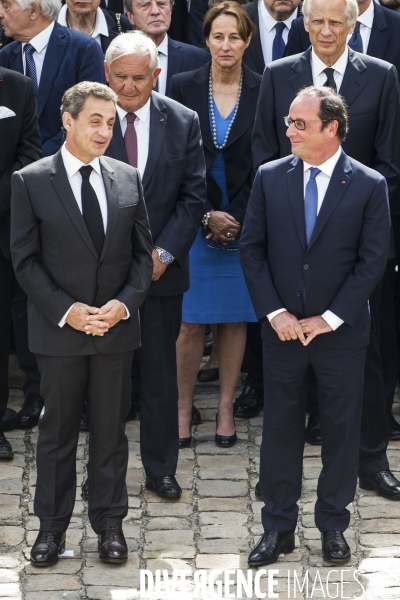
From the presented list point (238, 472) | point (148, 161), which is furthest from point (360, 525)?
point (148, 161)

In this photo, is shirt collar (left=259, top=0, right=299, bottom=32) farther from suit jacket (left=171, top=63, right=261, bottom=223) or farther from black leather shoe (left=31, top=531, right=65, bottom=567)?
black leather shoe (left=31, top=531, right=65, bottom=567)

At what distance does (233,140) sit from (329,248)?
1.61m

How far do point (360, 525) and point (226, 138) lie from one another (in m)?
2.38

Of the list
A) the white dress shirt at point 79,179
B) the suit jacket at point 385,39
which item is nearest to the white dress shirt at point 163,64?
the suit jacket at point 385,39

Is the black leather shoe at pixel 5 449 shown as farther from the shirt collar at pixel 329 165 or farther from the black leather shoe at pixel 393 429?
the shirt collar at pixel 329 165

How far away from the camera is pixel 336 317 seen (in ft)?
17.7

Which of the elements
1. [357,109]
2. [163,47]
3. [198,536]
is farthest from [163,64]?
[198,536]

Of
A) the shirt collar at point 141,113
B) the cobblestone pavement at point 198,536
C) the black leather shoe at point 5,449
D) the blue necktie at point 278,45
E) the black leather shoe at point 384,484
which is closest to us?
the cobblestone pavement at point 198,536

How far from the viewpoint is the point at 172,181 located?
615cm

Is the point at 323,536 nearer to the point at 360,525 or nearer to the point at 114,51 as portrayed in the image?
the point at 360,525

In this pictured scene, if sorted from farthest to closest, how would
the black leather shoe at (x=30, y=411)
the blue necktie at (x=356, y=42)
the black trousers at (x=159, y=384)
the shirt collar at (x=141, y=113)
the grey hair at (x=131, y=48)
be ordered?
the black leather shoe at (x=30, y=411)
the blue necktie at (x=356, y=42)
the black trousers at (x=159, y=384)
the shirt collar at (x=141, y=113)
the grey hair at (x=131, y=48)

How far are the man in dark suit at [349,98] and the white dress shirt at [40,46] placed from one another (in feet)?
4.76

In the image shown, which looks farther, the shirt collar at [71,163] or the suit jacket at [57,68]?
the suit jacket at [57,68]

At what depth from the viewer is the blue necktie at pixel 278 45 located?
7.53m
